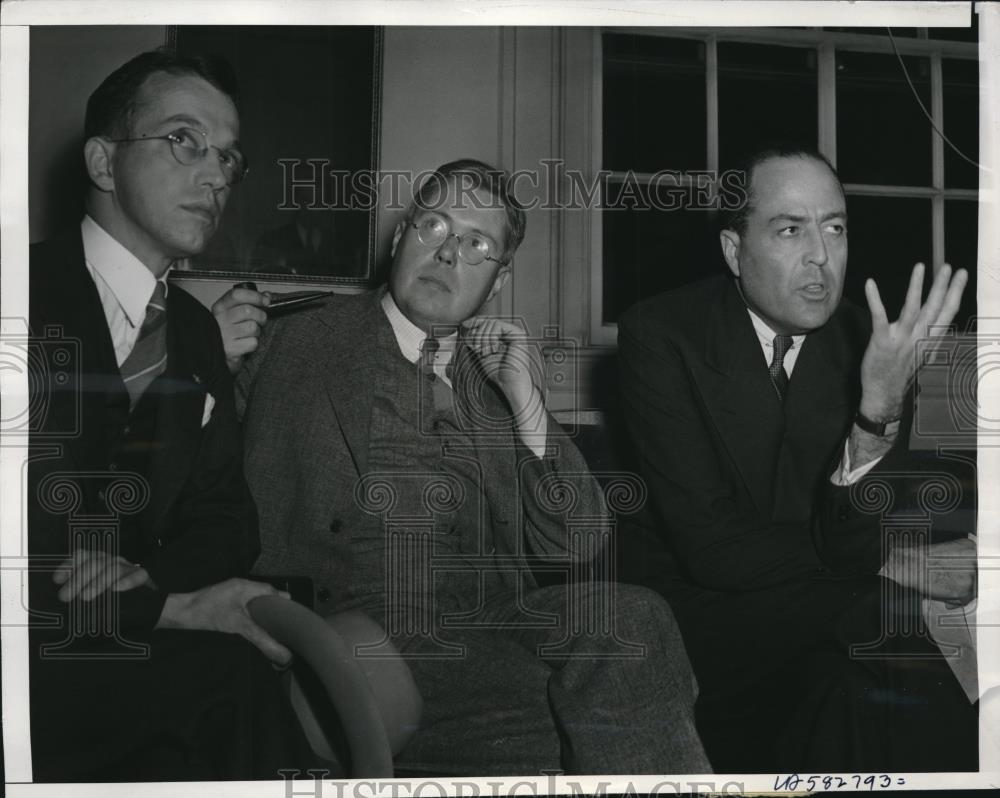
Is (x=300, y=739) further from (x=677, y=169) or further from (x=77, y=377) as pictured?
(x=677, y=169)

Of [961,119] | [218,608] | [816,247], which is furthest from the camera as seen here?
[961,119]

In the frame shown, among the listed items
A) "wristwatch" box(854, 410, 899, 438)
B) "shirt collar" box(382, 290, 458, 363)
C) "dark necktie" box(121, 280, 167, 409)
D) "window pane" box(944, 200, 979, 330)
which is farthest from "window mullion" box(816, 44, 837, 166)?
"dark necktie" box(121, 280, 167, 409)

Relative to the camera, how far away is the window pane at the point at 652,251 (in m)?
2.69

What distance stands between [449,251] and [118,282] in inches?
32.8

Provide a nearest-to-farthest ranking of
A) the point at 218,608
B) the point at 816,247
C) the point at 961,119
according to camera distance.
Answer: the point at 218,608 → the point at 816,247 → the point at 961,119

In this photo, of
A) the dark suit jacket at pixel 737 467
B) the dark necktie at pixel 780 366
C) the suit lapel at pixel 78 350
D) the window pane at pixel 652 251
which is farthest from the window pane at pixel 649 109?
the suit lapel at pixel 78 350

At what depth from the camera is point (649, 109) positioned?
2.71 meters

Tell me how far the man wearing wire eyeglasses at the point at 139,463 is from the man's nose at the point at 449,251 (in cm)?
53

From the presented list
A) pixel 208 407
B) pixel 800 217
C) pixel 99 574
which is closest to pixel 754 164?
pixel 800 217

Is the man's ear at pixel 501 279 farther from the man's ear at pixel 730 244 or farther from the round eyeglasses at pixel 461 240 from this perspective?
the man's ear at pixel 730 244

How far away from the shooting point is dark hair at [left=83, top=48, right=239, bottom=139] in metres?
2.64

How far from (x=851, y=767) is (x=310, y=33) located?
7.63 ft

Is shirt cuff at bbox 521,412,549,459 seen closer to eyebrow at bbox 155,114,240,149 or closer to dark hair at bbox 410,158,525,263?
dark hair at bbox 410,158,525,263

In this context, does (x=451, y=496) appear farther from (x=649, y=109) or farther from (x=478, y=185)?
(x=649, y=109)
